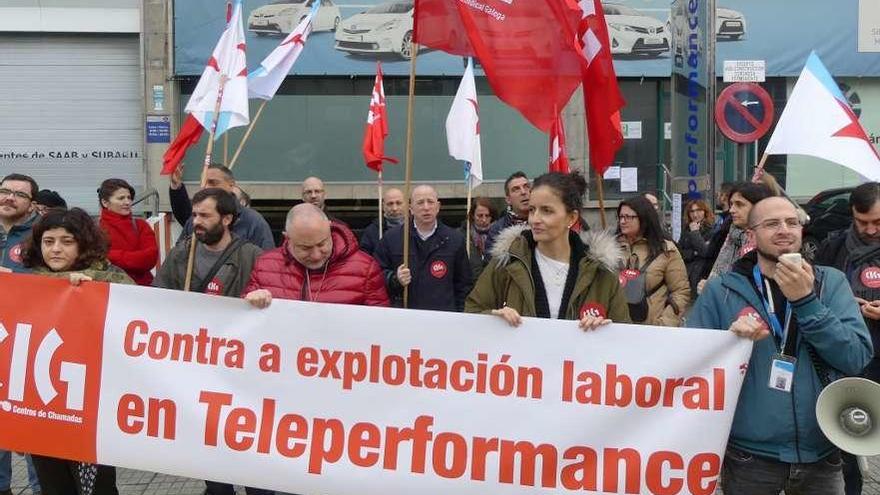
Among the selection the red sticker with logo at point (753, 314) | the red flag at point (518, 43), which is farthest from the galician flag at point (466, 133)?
the red sticker with logo at point (753, 314)

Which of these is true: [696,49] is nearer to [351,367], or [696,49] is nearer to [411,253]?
[411,253]

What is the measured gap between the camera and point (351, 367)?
367 cm

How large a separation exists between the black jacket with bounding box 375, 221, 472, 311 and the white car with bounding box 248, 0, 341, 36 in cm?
924

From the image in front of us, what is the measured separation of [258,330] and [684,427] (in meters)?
1.85

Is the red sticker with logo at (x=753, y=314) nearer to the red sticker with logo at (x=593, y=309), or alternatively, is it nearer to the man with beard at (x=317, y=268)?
the red sticker with logo at (x=593, y=309)

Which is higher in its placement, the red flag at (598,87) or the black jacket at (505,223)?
the red flag at (598,87)

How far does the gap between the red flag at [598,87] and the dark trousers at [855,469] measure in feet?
5.83

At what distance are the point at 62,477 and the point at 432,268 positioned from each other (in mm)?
2642

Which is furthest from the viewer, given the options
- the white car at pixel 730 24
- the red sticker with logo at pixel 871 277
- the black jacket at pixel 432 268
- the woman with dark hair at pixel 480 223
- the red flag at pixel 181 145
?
the white car at pixel 730 24

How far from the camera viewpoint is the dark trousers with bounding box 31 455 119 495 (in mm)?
3971

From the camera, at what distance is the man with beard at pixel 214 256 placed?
4.51 meters

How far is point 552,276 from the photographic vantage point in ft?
12.0

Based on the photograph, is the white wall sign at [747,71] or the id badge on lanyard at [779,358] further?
the white wall sign at [747,71]

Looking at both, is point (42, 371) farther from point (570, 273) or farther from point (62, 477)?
point (570, 273)
